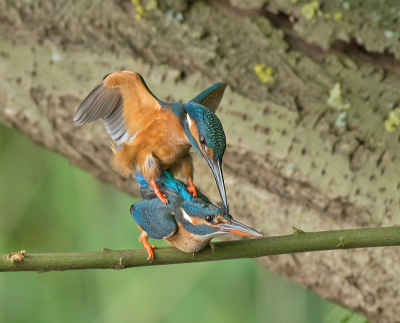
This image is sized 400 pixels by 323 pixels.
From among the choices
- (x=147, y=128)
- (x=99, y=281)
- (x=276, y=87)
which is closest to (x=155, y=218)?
(x=147, y=128)

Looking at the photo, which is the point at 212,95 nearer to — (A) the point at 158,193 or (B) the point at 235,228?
(A) the point at 158,193

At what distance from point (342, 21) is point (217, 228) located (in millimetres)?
983

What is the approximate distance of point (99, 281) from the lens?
1.91 m

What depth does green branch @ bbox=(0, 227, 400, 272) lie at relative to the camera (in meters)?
0.77

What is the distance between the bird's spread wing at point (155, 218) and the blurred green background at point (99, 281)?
A: 3.68ft

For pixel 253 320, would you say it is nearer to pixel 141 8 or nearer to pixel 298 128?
pixel 298 128

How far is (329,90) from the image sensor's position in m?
1.41

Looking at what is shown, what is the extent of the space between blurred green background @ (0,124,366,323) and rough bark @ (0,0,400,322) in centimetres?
38

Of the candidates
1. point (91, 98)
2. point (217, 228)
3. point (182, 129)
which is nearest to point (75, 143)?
point (91, 98)

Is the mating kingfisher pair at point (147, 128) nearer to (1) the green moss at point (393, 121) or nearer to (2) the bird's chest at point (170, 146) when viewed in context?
(2) the bird's chest at point (170, 146)

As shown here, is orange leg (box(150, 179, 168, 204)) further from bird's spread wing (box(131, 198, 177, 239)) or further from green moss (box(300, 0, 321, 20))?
green moss (box(300, 0, 321, 20))

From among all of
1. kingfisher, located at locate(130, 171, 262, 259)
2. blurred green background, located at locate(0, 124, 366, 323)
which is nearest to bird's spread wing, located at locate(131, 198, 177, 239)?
kingfisher, located at locate(130, 171, 262, 259)

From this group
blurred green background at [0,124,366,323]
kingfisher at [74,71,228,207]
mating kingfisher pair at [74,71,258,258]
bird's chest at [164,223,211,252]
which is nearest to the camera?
bird's chest at [164,223,211,252]

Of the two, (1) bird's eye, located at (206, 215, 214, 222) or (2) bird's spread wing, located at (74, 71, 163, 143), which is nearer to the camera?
(1) bird's eye, located at (206, 215, 214, 222)
